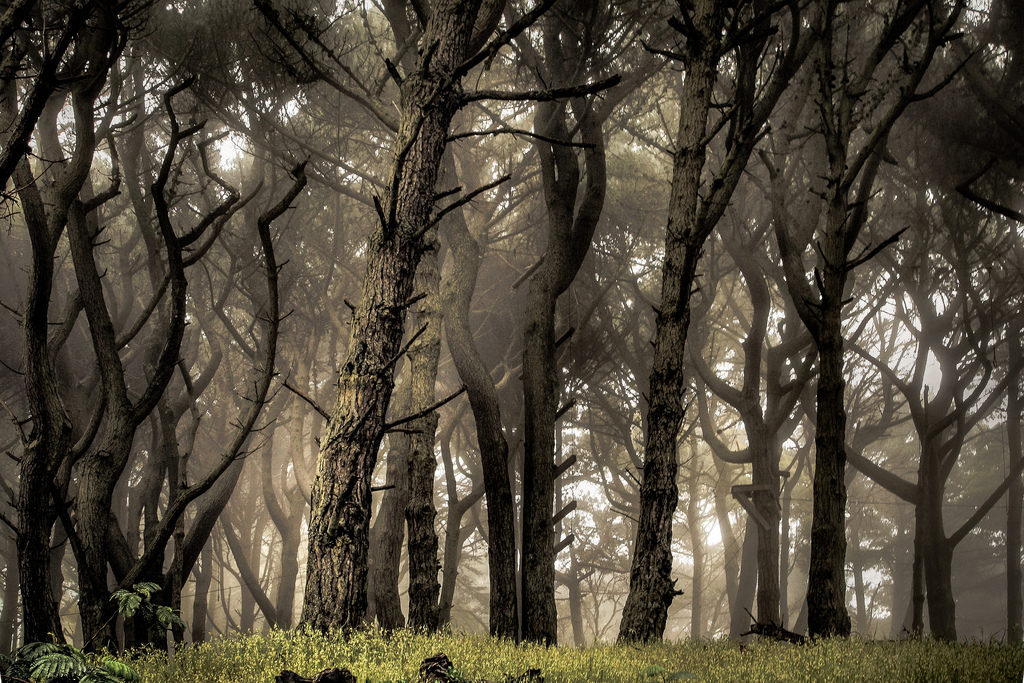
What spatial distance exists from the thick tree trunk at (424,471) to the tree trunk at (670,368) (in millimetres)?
2062

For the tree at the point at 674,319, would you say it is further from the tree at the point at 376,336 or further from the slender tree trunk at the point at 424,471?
the tree at the point at 376,336

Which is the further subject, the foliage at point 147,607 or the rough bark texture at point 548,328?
the rough bark texture at point 548,328

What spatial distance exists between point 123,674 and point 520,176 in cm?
1389

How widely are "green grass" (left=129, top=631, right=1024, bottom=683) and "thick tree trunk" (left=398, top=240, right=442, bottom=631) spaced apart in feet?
6.88

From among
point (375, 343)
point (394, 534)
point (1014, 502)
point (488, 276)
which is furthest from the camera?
point (488, 276)

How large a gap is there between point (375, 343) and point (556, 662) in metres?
2.47

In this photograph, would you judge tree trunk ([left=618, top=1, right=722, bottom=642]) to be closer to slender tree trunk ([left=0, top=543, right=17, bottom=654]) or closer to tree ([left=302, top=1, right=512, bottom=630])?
tree ([left=302, top=1, right=512, bottom=630])

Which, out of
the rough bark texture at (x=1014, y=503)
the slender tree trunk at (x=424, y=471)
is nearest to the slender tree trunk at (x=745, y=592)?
the rough bark texture at (x=1014, y=503)

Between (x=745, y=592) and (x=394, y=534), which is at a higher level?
(x=394, y=534)

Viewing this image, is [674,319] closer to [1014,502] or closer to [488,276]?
[488,276]

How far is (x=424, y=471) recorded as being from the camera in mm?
8062

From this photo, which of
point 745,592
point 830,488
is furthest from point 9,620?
point 830,488

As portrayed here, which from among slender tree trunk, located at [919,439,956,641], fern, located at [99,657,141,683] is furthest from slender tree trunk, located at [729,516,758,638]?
fern, located at [99,657,141,683]

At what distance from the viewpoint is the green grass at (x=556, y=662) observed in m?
4.12
